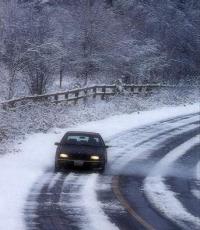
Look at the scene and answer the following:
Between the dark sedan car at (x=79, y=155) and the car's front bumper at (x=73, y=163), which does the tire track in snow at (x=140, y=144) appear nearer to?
the dark sedan car at (x=79, y=155)

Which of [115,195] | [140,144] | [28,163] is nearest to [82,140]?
[28,163]

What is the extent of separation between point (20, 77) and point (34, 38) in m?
2.53

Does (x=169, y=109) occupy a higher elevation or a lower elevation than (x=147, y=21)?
lower

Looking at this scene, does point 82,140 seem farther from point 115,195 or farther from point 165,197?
point 165,197

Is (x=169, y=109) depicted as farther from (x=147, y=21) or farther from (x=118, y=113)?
(x=147, y=21)

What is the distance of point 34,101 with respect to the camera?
93.8 ft

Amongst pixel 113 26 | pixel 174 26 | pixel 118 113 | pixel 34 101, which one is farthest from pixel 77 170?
pixel 174 26

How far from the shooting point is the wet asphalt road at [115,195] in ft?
42.2

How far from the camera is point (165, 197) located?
15.8m

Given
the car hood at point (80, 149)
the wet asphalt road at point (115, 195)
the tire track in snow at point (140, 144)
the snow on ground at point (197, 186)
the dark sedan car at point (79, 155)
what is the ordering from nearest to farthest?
1. the wet asphalt road at point (115, 195)
2. the snow on ground at point (197, 186)
3. the dark sedan car at point (79, 155)
4. the car hood at point (80, 149)
5. the tire track in snow at point (140, 144)

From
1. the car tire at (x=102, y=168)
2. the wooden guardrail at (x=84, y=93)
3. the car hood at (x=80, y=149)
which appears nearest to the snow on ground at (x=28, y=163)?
the car hood at (x=80, y=149)

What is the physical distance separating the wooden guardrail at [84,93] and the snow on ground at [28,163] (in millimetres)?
2269

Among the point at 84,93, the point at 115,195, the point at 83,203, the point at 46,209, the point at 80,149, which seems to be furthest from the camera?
the point at 84,93

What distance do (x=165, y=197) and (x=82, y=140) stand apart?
480 centimetres
